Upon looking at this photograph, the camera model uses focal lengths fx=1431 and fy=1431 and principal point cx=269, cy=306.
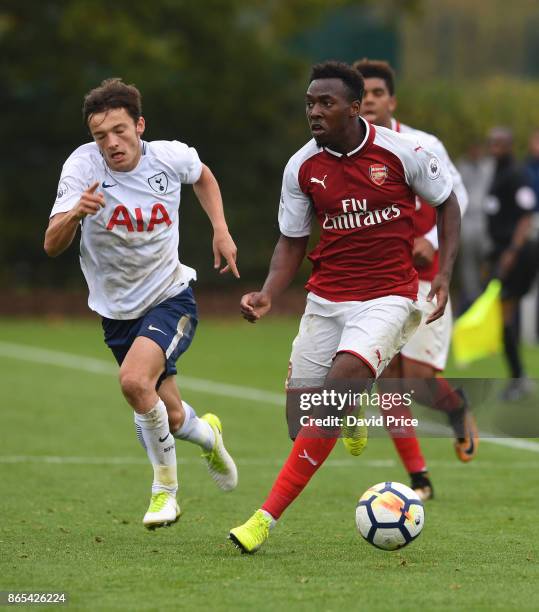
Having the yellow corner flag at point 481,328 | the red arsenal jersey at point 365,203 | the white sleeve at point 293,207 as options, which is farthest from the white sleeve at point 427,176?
the yellow corner flag at point 481,328

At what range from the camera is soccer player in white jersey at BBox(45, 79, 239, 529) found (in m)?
7.21

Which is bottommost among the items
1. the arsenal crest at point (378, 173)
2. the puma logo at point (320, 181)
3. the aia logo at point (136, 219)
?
the aia logo at point (136, 219)

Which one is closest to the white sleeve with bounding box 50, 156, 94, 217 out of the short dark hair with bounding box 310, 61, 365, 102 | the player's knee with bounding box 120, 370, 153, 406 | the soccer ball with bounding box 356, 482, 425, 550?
the player's knee with bounding box 120, 370, 153, 406

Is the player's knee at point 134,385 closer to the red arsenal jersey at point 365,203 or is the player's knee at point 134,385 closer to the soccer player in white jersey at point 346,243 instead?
the soccer player in white jersey at point 346,243

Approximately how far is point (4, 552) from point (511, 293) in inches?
338

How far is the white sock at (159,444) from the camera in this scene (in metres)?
7.28

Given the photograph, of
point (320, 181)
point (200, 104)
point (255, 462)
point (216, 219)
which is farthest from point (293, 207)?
point (200, 104)

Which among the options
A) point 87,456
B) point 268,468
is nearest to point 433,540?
point 268,468

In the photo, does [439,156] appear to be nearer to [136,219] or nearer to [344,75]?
[344,75]

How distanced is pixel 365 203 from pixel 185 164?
3.84ft

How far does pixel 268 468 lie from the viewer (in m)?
10.0

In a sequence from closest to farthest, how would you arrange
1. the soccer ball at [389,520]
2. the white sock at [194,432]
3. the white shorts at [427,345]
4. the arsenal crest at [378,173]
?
the soccer ball at [389,520] < the arsenal crest at [378,173] < the white sock at [194,432] < the white shorts at [427,345]

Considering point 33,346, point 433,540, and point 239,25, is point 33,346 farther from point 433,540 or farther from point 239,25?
point 433,540

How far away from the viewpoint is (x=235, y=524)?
25.2ft
